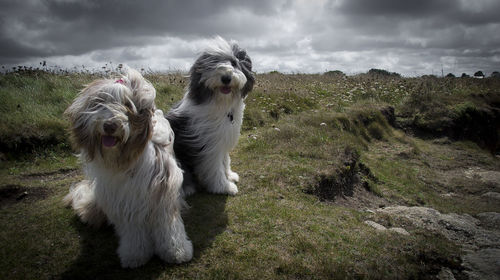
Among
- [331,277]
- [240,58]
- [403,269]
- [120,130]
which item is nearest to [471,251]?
[403,269]

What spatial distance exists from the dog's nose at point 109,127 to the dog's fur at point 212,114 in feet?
6.32

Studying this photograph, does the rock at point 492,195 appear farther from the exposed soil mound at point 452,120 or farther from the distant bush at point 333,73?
the distant bush at point 333,73

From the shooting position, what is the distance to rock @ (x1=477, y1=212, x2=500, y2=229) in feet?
19.0

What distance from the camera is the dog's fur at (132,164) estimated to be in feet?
9.32

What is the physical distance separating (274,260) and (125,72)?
265 cm

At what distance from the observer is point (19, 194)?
493 centimetres

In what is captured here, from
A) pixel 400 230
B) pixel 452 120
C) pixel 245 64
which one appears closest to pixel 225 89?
pixel 245 64

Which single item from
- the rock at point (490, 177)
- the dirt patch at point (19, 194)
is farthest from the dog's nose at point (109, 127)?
the rock at point (490, 177)

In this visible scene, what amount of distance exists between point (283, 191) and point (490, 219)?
4.14 m

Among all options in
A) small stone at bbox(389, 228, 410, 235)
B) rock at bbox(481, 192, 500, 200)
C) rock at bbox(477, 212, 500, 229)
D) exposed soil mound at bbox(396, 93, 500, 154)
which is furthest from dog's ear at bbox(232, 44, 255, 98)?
exposed soil mound at bbox(396, 93, 500, 154)

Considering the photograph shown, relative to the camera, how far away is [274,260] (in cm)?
361

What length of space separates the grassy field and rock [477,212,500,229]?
478 mm

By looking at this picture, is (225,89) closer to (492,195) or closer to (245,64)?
(245,64)

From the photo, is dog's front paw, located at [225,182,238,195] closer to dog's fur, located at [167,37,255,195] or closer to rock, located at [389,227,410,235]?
dog's fur, located at [167,37,255,195]
